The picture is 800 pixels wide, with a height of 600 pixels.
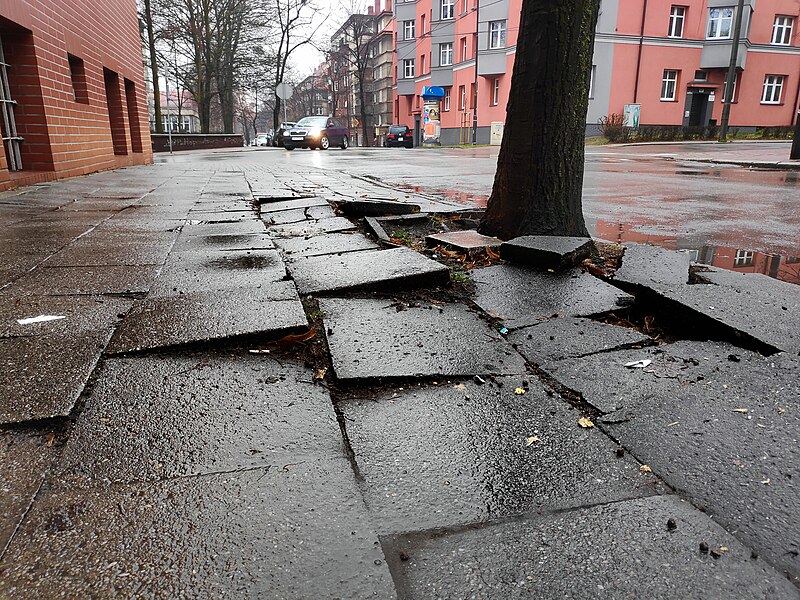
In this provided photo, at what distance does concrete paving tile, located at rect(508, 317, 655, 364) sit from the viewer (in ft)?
7.43

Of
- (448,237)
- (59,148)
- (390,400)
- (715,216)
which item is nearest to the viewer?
(390,400)

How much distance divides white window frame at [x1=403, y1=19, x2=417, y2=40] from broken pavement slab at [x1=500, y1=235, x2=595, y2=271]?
59.2 metres

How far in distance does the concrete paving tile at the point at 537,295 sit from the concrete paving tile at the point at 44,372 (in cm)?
170

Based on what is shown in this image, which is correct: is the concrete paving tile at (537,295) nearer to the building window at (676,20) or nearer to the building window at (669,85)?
the building window at (669,85)

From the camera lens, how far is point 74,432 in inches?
61.1

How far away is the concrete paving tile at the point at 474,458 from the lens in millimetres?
1345

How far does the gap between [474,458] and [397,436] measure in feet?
0.76

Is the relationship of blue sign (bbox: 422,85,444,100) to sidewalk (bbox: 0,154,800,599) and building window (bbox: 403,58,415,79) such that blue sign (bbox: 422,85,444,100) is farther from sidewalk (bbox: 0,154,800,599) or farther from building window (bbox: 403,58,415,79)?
sidewalk (bbox: 0,154,800,599)

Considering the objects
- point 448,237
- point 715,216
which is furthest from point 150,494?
point 715,216

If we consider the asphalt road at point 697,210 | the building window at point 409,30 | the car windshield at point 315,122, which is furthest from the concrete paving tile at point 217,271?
the building window at point 409,30

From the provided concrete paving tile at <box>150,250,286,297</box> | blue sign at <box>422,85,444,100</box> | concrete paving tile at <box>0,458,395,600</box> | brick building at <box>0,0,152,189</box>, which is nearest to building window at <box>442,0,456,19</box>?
blue sign at <box>422,85,444,100</box>

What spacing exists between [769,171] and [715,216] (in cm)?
945

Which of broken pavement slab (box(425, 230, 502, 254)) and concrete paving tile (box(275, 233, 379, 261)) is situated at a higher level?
broken pavement slab (box(425, 230, 502, 254))

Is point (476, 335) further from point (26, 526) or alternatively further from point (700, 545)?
point (26, 526)
